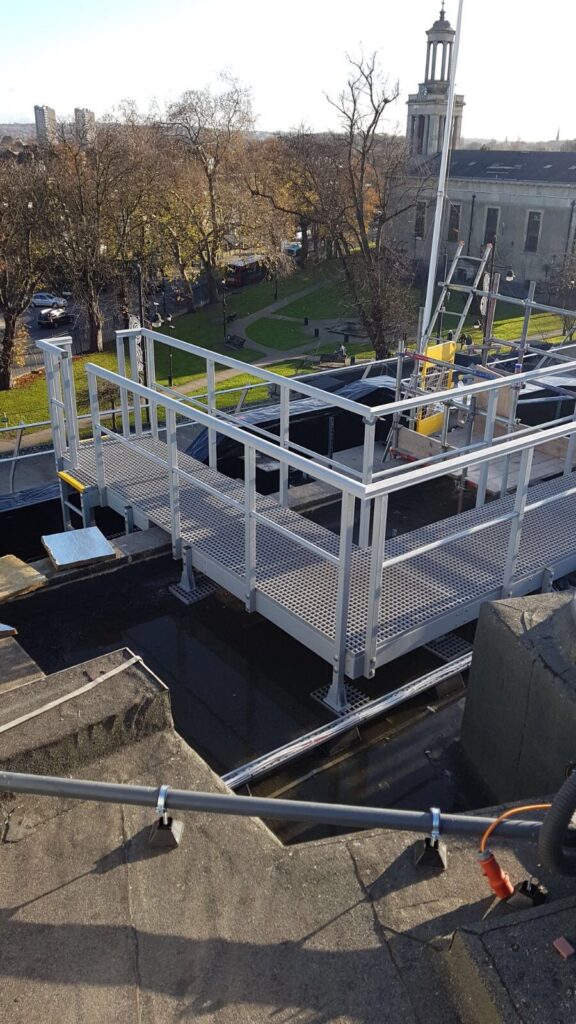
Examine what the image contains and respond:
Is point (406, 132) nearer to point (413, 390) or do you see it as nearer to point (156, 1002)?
point (413, 390)

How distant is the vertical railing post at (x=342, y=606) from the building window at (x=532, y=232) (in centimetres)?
4658

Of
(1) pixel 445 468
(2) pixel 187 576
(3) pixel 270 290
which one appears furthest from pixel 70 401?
(3) pixel 270 290

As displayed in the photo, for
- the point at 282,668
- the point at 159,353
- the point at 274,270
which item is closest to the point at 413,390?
the point at 282,668

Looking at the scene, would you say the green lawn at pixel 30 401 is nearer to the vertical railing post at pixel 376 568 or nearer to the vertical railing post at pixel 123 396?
the vertical railing post at pixel 123 396

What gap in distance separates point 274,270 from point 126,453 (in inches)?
1478

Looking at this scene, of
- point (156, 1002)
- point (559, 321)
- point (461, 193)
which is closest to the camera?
point (156, 1002)

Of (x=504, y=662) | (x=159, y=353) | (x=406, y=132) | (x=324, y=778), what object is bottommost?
(x=159, y=353)

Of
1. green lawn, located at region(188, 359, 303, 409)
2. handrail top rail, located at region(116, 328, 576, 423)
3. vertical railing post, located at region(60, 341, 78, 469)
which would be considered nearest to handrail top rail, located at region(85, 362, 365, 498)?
vertical railing post, located at region(60, 341, 78, 469)

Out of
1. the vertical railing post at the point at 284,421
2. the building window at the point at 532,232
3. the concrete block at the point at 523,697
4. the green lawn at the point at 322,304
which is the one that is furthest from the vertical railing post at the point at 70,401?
the building window at the point at 532,232

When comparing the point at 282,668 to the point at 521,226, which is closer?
the point at 282,668

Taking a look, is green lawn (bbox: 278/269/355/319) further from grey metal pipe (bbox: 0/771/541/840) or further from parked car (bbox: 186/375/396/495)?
grey metal pipe (bbox: 0/771/541/840)

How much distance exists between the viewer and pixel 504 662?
491 cm

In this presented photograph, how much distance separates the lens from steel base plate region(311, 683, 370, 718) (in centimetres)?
617

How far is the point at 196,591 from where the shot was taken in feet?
25.6
